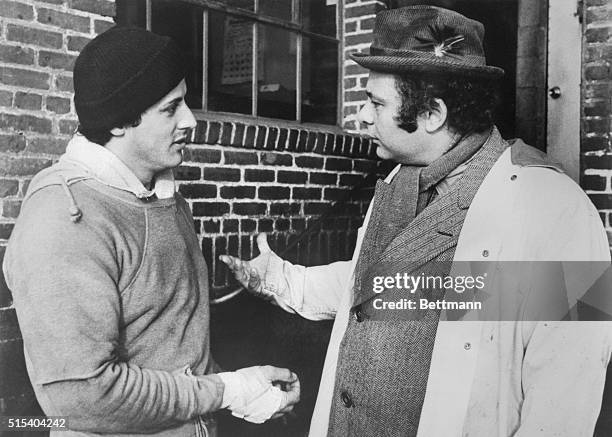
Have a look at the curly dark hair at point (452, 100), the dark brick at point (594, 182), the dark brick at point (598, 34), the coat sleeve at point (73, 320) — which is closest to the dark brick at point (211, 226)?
the curly dark hair at point (452, 100)

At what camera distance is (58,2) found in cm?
199

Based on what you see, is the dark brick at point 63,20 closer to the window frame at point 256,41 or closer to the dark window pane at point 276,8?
the window frame at point 256,41

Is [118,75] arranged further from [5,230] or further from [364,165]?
[364,165]

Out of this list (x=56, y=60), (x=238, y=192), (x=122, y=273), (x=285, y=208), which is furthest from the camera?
(x=285, y=208)

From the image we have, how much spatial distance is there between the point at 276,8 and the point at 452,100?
148 centimetres

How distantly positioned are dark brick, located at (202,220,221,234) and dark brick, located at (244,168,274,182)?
24cm

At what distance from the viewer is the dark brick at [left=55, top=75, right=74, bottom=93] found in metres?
1.99

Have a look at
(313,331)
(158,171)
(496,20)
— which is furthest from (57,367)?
(496,20)

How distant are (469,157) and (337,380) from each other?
71cm

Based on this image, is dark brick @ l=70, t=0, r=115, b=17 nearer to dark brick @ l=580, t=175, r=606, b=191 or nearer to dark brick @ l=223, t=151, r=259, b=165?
dark brick @ l=223, t=151, r=259, b=165

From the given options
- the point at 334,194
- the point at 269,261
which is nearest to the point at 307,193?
the point at 334,194

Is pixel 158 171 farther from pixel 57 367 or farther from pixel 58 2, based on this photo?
pixel 58 2

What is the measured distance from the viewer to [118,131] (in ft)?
4.84

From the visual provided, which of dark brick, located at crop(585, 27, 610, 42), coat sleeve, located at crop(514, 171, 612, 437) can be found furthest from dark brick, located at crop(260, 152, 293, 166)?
coat sleeve, located at crop(514, 171, 612, 437)
